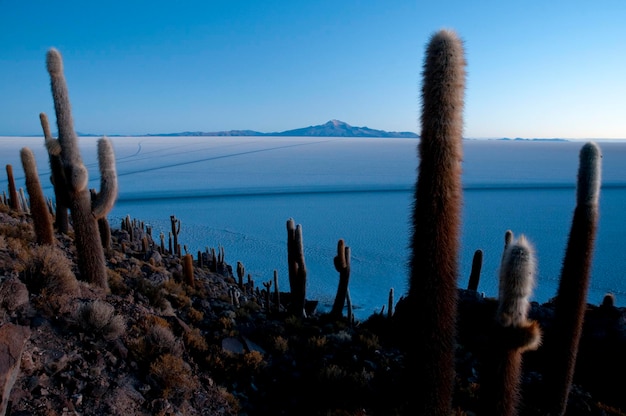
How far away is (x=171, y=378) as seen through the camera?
5.46 meters

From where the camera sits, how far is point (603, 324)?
8.09 meters

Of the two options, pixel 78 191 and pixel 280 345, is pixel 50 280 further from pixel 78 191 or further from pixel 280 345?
pixel 280 345

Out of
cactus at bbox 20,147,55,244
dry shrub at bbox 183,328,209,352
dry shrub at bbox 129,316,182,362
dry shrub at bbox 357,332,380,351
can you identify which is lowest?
dry shrub at bbox 357,332,380,351

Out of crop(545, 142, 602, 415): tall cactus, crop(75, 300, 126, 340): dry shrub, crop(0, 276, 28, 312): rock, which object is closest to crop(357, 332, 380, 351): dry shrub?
crop(545, 142, 602, 415): tall cactus

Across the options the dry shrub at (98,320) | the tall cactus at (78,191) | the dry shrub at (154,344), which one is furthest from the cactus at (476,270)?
the tall cactus at (78,191)

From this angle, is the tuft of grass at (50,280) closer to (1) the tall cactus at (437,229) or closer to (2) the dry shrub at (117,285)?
(2) the dry shrub at (117,285)

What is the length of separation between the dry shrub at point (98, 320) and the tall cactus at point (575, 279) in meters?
6.69

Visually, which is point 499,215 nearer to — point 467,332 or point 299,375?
point 467,332

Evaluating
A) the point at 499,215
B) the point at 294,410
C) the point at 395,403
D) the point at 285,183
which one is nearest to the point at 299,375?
the point at 294,410

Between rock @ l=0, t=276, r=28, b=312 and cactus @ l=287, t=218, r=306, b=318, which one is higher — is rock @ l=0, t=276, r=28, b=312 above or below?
above

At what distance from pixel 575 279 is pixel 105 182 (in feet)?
27.5

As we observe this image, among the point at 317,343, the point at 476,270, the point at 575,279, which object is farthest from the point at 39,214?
the point at 476,270

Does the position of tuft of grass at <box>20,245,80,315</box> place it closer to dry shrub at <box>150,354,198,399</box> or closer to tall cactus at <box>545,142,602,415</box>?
dry shrub at <box>150,354,198,399</box>

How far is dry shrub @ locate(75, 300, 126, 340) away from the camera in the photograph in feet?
18.6
